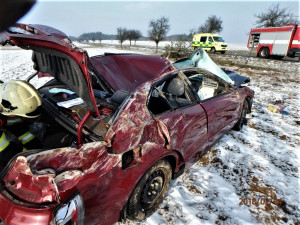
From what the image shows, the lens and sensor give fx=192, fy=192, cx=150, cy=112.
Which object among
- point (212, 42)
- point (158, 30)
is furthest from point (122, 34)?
point (212, 42)

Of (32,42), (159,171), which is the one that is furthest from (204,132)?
(32,42)

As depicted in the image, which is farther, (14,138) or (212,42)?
(212,42)

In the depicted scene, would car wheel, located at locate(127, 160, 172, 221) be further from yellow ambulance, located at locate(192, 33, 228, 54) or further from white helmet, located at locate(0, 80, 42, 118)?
yellow ambulance, located at locate(192, 33, 228, 54)

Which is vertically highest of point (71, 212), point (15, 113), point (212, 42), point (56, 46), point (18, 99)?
point (212, 42)

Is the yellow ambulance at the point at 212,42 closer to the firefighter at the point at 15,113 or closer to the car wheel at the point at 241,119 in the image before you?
the car wheel at the point at 241,119

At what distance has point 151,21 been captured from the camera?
32.2 metres

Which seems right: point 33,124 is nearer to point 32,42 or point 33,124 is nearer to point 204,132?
point 32,42

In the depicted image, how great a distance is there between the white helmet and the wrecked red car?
0.27 metres

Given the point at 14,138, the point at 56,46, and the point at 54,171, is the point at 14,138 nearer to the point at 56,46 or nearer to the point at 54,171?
the point at 54,171

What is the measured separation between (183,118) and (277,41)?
56.3 ft

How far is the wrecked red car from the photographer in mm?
1241

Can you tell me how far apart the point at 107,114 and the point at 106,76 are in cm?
106

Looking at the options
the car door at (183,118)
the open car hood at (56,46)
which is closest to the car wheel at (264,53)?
the car door at (183,118)

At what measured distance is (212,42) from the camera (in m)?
20.4
